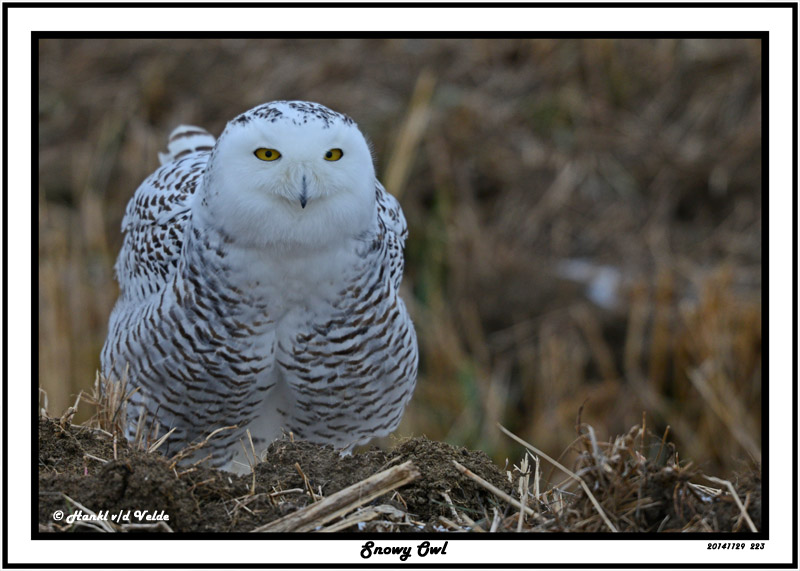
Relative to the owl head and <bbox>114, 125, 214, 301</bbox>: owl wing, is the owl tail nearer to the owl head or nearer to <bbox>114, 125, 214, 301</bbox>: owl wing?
<bbox>114, 125, 214, 301</bbox>: owl wing

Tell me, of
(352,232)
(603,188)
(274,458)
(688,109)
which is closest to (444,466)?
(274,458)

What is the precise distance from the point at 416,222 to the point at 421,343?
1.43m

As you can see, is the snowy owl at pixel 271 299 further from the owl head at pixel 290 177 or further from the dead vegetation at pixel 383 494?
the dead vegetation at pixel 383 494

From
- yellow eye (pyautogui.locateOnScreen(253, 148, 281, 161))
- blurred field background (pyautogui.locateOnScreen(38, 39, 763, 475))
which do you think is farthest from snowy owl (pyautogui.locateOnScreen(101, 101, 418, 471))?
blurred field background (pyautogui.locateOnScreen(38, 39, 763, 475))

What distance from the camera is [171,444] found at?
145 inches

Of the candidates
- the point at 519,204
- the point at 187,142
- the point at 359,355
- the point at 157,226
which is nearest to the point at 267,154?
the point at 359,355

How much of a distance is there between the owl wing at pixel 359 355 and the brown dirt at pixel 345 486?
1.53ft

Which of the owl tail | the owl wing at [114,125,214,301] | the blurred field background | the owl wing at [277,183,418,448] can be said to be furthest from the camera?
the blurred field background

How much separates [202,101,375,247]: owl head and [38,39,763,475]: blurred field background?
4001 mm

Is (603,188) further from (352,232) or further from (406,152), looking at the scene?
(352,232)

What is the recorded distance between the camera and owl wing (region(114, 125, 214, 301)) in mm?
3607

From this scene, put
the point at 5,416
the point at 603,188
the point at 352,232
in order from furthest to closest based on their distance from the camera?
the point at 603,188 → the point at 352,232 → the point at 5,416

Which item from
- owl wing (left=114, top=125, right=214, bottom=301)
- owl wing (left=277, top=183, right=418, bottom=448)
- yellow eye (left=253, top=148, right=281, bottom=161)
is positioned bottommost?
owl wing (left=277, top=183, right=418, bottom=448)

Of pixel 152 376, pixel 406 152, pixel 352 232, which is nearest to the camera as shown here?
pixel 352 232
